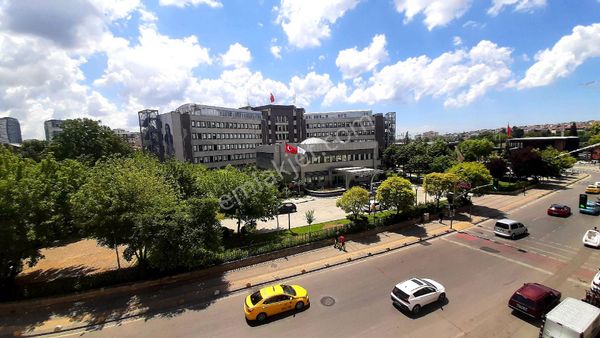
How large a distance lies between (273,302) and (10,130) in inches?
7459

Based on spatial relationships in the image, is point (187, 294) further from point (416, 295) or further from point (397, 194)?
point (397, 194)

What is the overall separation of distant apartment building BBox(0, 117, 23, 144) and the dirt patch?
14877 cm

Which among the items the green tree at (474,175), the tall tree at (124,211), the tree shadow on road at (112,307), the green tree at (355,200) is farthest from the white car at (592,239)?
the tall tree at (124,211)

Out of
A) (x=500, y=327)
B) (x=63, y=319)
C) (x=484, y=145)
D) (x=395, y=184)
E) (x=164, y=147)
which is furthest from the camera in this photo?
(x=484, y=145)

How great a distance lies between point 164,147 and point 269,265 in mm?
58449

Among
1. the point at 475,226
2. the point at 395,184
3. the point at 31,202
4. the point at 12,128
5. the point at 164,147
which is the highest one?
the point at 12,128

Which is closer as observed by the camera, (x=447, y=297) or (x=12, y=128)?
(x=447, y=297)

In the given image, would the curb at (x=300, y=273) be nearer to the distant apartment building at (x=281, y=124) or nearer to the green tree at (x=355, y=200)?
the green tree at (x=355, y=200)

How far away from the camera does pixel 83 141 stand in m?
46.9

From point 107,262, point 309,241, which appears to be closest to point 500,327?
point 309,241

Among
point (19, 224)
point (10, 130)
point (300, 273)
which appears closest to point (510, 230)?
point (300, 273)

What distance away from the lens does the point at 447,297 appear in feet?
54.5

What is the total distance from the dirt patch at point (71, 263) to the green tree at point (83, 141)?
21.5m

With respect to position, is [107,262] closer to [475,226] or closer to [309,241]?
[309,241]
